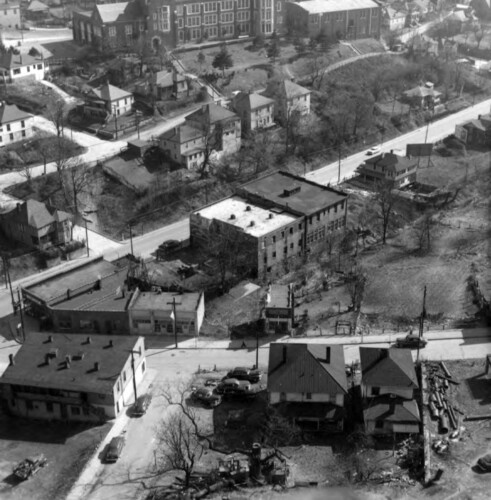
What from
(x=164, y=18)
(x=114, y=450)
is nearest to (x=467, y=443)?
(x=114, y=450)

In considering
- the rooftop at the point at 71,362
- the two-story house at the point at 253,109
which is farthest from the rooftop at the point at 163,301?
the two-story house at the point at 253,109

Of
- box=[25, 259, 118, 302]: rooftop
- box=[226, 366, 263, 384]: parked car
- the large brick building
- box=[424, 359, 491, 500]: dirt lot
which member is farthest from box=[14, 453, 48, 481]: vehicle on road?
the large brick building

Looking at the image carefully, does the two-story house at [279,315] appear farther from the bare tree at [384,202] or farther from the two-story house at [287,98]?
the two-story house at [287,98]

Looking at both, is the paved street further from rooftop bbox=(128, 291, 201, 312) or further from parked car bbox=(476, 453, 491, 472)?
parked car bbox=(476, 453, 491, 472)

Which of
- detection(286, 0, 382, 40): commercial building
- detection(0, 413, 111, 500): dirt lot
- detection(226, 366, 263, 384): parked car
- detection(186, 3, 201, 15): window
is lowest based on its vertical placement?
detection(0, 413, 111, 500): dirt lot

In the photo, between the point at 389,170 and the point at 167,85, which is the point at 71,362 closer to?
the point at 389,170
